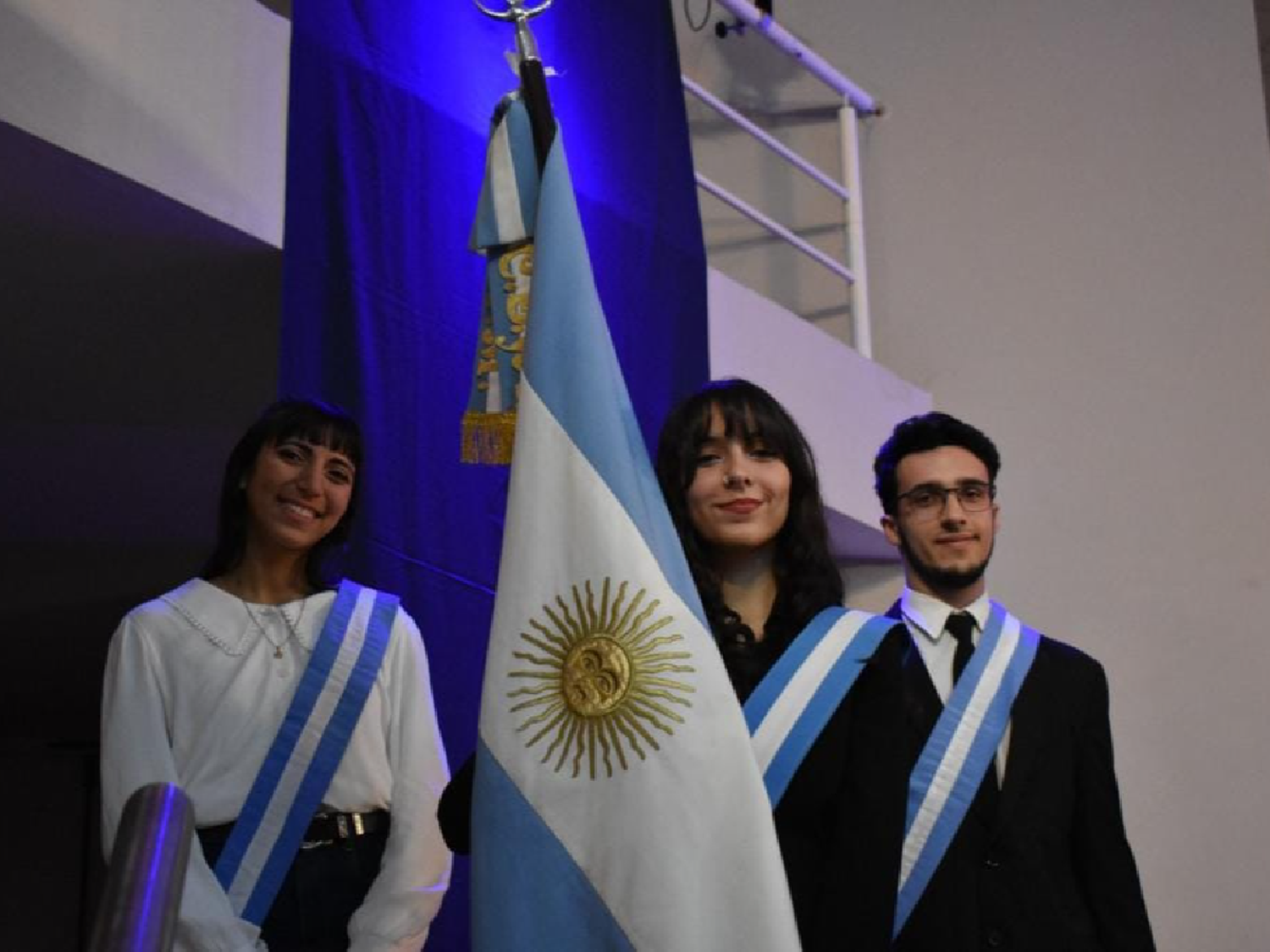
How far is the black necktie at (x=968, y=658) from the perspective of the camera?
253 centimetres

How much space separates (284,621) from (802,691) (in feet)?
2.79

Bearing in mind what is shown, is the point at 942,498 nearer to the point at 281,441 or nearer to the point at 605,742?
the point at 605,742

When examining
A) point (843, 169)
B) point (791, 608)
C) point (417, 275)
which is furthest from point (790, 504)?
point (843, 169)

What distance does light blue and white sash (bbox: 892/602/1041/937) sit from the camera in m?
2.45

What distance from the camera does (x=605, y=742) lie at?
211 cm

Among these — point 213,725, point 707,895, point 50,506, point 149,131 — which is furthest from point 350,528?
point 50,506

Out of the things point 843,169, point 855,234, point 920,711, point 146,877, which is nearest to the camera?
point 146,877

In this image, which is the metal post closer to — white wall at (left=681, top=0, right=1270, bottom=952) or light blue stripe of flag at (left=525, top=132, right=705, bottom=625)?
white wall at (left=681, top=0, right=1270, bottom=952)

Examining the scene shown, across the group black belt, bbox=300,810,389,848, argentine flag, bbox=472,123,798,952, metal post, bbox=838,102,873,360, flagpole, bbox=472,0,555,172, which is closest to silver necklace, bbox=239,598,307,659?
black belt, bbox=300,810,389,848

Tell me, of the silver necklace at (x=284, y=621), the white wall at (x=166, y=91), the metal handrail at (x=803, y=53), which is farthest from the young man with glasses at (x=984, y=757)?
the metal handrail at (x=803, y=53)

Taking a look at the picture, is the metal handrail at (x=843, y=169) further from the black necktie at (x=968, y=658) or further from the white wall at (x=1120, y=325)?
the black necktie at (x=968, y=658)

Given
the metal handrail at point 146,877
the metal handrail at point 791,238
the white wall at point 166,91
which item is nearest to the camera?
the metal handrail at point 146,877

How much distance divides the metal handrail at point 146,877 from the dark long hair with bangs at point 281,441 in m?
1.60

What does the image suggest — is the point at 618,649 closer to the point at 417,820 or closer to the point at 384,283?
the point at 417,820
